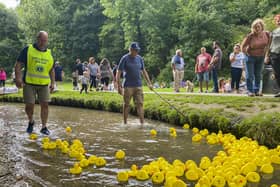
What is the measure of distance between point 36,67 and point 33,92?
1.65 feet

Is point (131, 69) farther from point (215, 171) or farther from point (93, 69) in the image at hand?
point (93, 69)

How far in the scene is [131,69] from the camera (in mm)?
8367

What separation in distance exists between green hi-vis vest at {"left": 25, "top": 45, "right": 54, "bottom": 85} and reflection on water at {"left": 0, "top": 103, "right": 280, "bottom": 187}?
1114 millimetres

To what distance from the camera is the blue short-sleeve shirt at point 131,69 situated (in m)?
8.38

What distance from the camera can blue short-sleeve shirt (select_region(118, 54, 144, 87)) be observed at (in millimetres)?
8375

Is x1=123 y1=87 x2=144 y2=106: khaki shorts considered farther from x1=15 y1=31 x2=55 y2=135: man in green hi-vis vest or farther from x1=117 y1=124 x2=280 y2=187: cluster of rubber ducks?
x1=117 y1=124 x2=280 y2=187: cluster of rubber ducks

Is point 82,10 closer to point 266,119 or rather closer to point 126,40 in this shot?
point 126,40

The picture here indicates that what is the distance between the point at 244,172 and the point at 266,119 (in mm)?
2171

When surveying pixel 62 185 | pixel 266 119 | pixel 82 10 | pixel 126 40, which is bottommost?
pixel 62 185

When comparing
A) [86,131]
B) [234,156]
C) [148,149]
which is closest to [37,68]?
[86,131]

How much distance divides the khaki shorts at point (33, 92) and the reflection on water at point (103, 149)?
731 millimetres

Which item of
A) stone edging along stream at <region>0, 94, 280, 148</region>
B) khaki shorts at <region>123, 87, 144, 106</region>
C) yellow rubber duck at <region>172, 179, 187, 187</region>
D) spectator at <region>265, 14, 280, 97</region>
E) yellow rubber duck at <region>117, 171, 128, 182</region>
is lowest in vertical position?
yellow rubber duck at <region>117, 171, 128, 182</region>

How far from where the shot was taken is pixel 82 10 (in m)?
53.0

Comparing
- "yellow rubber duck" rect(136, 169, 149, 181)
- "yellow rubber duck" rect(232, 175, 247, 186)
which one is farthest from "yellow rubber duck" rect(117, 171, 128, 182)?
"yellow rubber duck" rect(232, 175, 247, 186)
